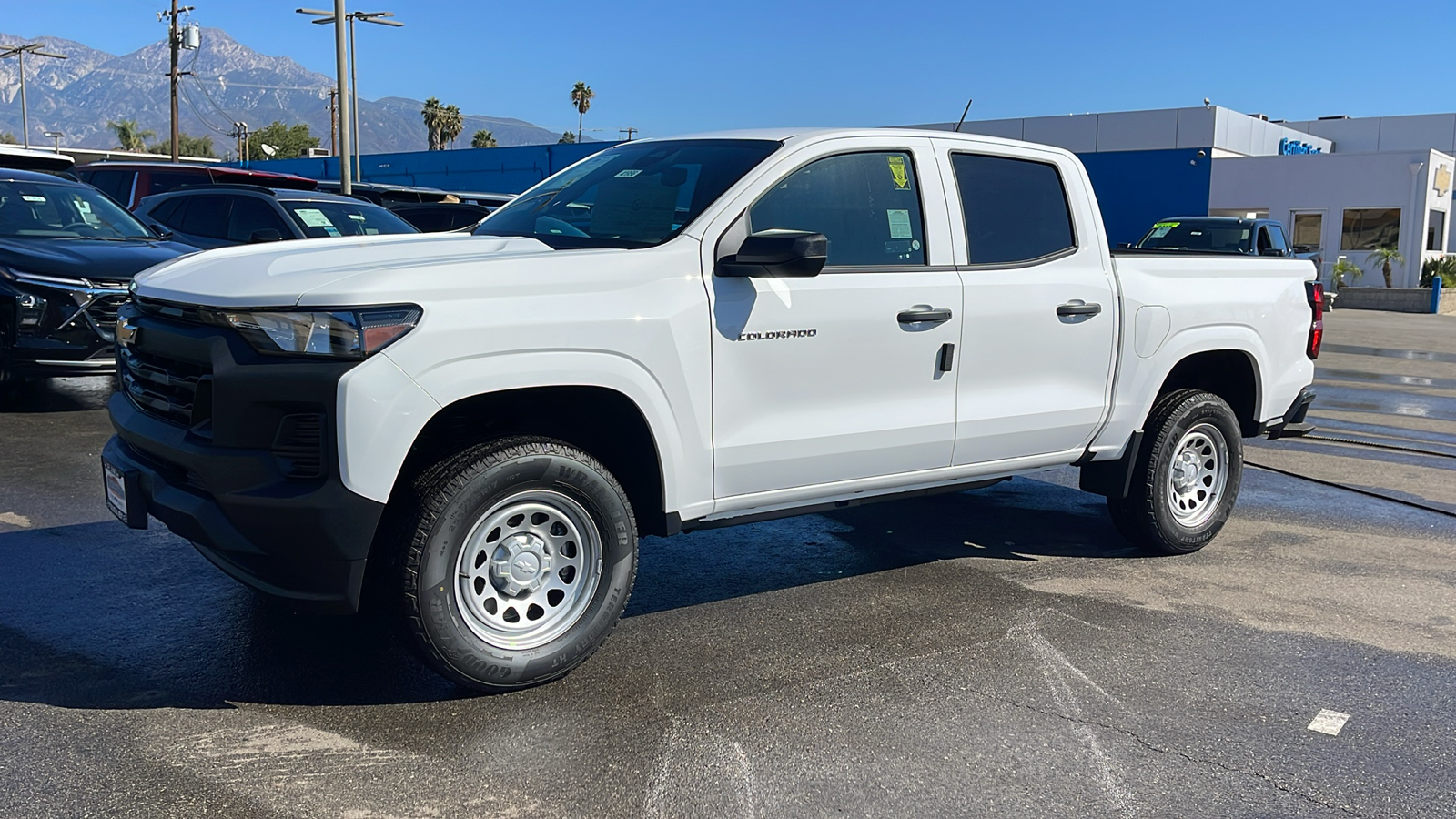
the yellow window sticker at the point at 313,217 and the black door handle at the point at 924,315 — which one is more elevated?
the yellow window sticker at the point at 313,217

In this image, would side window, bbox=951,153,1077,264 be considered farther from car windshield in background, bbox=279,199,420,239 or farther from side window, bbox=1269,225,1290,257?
side window, bbox=1269,225,1290,257

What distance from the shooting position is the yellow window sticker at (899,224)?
486cm

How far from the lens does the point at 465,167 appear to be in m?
49.1

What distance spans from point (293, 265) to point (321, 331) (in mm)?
419

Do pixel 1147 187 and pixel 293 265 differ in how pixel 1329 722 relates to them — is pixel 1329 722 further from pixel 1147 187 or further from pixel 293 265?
pixel 1147 187

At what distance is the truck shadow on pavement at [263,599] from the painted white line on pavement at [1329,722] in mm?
1970

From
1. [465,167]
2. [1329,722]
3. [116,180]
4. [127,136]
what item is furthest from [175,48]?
[127,136]

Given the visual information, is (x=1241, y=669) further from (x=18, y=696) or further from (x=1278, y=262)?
(x=18, y=696)

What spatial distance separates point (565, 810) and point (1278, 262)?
196 inches

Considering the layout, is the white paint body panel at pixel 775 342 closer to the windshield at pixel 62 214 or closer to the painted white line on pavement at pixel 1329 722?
the painted white line on pavement at pixel 1329 722

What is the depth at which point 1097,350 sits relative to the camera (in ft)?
18.0

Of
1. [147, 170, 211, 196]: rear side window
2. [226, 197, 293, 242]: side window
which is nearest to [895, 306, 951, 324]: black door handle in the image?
[226, 197, 293, 242]: side window

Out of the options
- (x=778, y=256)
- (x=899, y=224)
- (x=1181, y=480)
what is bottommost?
(x=1181, y=480)

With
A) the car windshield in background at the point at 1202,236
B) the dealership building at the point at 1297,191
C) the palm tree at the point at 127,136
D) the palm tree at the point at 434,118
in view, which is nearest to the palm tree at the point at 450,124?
the palm tree at the point at 434,118
